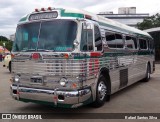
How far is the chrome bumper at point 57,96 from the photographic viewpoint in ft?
24.2

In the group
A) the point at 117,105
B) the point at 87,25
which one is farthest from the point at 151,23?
the point at 87,25

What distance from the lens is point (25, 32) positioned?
838cm

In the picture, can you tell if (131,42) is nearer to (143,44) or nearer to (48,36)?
(143,44)

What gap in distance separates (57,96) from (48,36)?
64.1 inches

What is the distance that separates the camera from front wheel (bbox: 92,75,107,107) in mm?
8672

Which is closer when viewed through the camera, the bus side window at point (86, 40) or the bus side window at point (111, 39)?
the bus side window at point (86, 40)

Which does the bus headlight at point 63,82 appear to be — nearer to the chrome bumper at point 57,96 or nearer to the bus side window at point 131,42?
the chrome bumper at point 57,96

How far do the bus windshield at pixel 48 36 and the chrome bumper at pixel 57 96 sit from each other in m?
1.10

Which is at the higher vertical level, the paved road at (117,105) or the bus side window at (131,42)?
the bus side window at (131,42)

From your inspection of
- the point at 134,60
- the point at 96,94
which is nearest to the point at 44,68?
the point at 96,94

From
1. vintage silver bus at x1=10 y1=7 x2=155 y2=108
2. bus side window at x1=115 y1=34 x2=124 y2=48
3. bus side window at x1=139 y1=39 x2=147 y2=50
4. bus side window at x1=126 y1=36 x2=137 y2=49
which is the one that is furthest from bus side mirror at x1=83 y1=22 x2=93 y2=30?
bus side window at x1=139 y1=39 x2=147 y2=50

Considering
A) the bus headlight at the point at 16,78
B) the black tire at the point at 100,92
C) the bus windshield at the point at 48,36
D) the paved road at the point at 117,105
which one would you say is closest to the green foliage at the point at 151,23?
the paved road at the point at 117,105

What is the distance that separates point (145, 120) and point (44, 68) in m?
2.91

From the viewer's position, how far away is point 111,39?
9.82m
